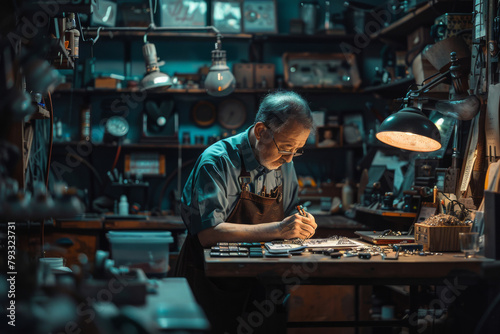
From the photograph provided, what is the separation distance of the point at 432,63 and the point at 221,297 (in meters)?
2.25

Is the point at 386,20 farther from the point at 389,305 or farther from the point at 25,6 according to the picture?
the point at 25,6

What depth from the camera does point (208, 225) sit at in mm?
2670

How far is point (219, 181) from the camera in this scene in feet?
9.21

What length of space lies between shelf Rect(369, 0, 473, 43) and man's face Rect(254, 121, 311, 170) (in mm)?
1991

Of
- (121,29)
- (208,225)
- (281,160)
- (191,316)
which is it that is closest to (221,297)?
(208,225)

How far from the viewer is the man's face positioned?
2.87 meters

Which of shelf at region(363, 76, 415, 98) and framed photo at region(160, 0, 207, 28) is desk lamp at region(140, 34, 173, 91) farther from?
shelf at region(363, 76, 415, 98)

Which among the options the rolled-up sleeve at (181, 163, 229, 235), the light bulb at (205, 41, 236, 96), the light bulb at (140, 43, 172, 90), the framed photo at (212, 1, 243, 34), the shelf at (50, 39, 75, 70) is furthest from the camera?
the framed photo at (212, 1, 243, 34)

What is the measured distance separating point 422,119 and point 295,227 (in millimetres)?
841

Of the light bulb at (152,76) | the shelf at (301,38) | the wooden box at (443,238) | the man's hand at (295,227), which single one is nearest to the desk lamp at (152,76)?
the light bulb at (152,76)

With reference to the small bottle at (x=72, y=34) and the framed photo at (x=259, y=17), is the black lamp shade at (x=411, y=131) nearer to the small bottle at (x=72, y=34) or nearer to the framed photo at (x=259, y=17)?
the small bottle at (x=72, y=34)

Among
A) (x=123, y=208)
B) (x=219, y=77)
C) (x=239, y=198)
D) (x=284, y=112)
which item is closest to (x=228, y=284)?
(x=239, y=198)

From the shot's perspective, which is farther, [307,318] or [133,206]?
[133,206]

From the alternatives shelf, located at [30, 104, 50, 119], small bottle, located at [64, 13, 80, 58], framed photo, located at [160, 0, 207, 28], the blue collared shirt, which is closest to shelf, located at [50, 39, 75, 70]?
small bottle, located at [64, 13, 80, 58]
